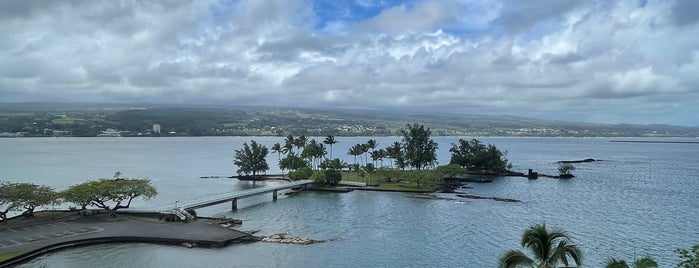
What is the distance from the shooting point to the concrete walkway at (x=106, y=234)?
1759 inches

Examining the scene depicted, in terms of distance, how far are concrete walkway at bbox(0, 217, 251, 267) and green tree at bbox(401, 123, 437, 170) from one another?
7260cm

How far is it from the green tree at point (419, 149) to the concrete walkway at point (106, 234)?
7260 cm

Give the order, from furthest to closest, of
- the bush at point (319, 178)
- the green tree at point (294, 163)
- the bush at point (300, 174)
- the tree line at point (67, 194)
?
the green tree at point (294, 163)
the bush at point (300, 174)
the bush at point (319, 178)
the tree line at point (67, 194)

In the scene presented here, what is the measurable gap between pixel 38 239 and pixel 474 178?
298 feet

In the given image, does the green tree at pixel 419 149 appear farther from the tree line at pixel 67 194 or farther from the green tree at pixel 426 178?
the tree line at pixel 67 194

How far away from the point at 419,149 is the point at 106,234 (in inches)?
3293

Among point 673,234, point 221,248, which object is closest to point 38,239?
point 221,248

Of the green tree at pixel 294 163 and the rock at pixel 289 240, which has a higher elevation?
the green tree at pixel 294 163

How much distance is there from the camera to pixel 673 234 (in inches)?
2186

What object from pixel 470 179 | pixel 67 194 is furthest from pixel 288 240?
pixel 470 179

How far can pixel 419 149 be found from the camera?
122m

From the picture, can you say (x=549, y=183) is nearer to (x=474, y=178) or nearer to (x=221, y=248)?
(x=474, y=178)

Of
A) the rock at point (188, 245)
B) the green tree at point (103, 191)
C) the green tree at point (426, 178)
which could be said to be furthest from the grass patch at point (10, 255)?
the green tree at point (426, 178)

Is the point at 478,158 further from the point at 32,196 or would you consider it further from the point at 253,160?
the point at 32,196
